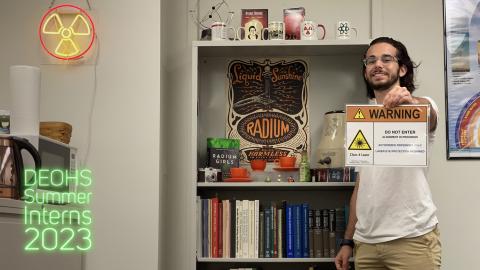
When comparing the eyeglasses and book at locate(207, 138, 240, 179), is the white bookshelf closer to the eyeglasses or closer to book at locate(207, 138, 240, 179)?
book at locate(207, 138, 240, 179)

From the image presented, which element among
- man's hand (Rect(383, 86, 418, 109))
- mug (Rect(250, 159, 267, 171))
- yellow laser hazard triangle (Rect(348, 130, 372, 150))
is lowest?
mug (Rect(250, 159, 267, 171))

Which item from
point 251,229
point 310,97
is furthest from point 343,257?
point 310,97

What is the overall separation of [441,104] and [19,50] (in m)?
2.21

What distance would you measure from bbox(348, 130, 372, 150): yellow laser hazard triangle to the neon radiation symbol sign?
1416mm

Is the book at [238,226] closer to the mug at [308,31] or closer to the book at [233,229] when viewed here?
the book at [233,229]

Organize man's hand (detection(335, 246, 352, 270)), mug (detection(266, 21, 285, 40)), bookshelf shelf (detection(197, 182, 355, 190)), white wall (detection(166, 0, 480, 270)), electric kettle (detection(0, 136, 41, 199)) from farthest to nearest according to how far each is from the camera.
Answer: white wall (detection(166, 0, 480, 270))
mug (detection(266, 21, 285, 40))
bookshelf shelf (detection(197, 182, 355, 190))
man's hand (detection(335, 246, 352, 270))
electric kettle (detection(0, 136, 41, 199))

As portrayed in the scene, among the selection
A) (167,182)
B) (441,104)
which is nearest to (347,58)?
(441,104)

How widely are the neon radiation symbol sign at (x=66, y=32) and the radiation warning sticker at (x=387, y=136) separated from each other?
1.40 meters

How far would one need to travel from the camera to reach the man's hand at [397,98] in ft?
7.37

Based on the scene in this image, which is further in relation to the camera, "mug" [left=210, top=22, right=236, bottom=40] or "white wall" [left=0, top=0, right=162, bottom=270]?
"mug" [left=210, top=22, right=236, bottom=40]

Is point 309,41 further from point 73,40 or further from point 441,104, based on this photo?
point 73,40

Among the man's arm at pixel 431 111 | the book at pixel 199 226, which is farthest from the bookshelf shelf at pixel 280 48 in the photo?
the book at pixel 199 226

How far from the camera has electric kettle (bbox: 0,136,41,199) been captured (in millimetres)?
2258

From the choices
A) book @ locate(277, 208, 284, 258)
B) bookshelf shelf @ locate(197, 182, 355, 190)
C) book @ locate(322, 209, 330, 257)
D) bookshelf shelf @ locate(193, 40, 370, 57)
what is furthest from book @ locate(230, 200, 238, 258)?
bookshelf shelf @ locate(193, 40, 370, 57)
